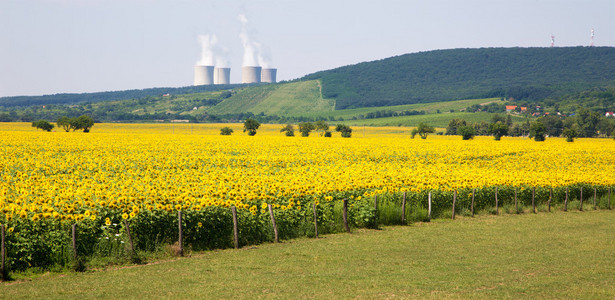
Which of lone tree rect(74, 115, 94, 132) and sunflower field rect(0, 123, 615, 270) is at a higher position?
lone tree rect(74, 115, 94, 132)

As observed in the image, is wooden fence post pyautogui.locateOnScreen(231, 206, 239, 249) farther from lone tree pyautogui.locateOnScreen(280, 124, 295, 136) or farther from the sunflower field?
lone tree pyautogui.locateOnScreen(280, 124, 295, 136)

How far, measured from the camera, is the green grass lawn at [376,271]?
1442cm

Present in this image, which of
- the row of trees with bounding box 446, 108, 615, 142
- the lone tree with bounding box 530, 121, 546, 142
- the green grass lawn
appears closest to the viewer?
the green grass lawn

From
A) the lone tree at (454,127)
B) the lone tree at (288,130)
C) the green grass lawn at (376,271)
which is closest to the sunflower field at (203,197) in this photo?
the green grass lawn at (376,271)

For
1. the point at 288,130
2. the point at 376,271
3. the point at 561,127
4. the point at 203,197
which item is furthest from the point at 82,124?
the point at 561,127

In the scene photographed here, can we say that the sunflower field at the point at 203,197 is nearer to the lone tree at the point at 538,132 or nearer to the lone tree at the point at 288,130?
the lone tree at the point at 538,132

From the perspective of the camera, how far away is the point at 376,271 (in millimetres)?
17078

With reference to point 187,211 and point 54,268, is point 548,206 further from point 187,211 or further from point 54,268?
point 54,268

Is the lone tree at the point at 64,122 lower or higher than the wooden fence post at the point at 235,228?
higher

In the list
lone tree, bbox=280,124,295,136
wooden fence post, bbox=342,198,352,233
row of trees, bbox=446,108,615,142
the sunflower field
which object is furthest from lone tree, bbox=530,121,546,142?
wooden fence post, bbox=342,198,352,233

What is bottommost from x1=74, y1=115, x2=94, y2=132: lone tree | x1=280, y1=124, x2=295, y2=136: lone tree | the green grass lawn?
the green grass lawn

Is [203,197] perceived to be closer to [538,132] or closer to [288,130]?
[538,132]

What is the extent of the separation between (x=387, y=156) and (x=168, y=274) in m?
41.4

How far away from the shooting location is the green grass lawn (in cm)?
1442
